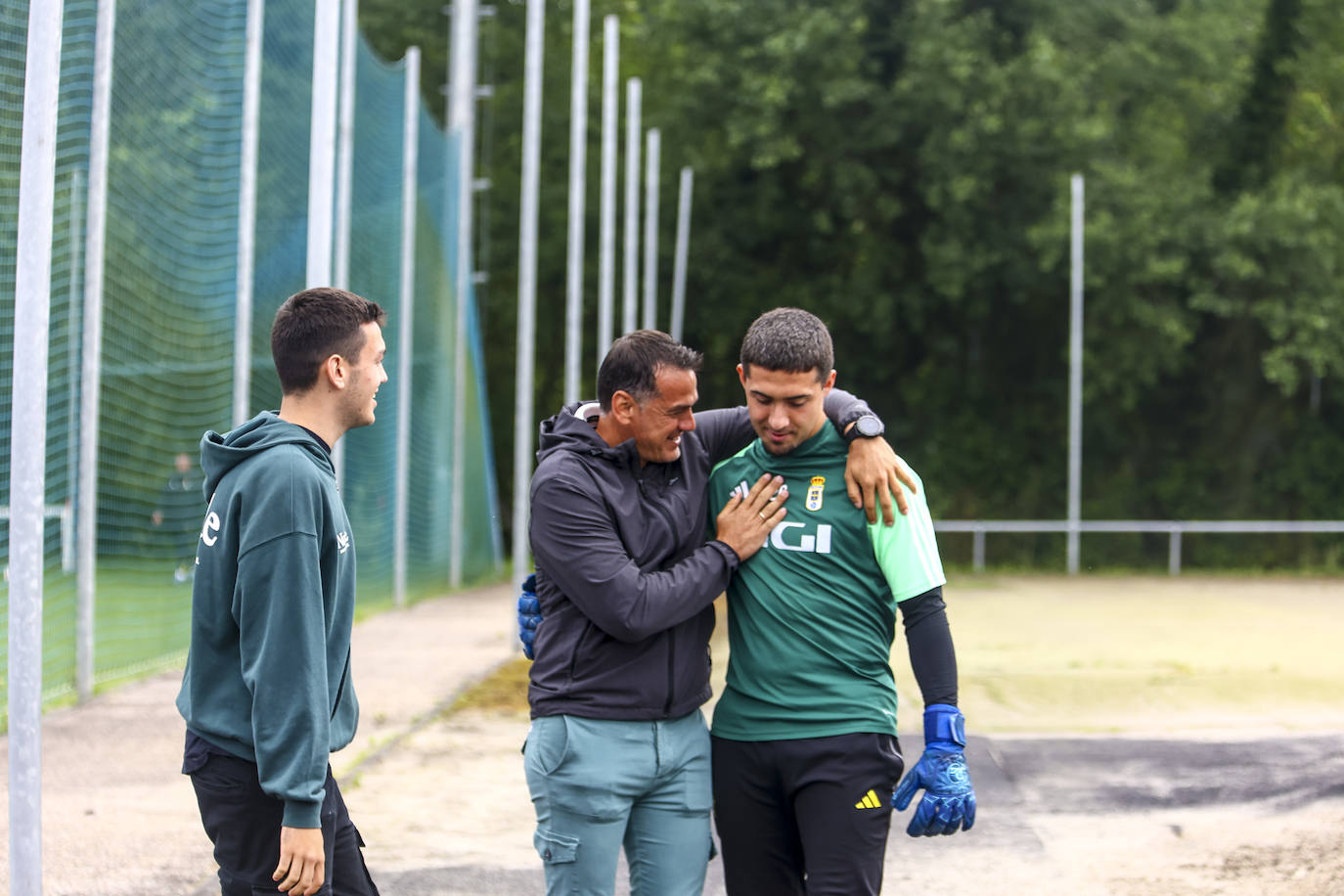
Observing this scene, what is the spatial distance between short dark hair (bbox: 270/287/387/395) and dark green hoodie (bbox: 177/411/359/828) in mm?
112

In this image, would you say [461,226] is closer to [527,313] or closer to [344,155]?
[344,155]

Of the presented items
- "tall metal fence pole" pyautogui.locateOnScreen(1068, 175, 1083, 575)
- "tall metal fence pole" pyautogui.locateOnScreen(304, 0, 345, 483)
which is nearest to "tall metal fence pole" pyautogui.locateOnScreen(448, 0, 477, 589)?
"tall metal fence pole" pyautogui.locateOnScreen(1068, 175, 1083, 575)

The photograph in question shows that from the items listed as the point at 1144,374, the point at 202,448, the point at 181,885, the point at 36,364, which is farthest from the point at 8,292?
the point at 1144,374

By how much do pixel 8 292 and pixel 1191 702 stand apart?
25.8ft

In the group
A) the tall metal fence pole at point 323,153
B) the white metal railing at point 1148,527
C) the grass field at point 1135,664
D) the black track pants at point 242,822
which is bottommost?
the grass field at point 1135,664

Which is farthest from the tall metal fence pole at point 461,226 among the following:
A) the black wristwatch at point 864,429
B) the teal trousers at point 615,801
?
the teal trousers at point 615,801

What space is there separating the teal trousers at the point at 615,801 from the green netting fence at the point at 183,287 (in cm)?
674

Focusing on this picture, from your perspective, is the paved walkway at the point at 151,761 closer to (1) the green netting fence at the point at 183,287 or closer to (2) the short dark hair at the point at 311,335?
(1) the green netting fence at the point at 183,287

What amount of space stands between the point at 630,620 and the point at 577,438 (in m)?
0.46

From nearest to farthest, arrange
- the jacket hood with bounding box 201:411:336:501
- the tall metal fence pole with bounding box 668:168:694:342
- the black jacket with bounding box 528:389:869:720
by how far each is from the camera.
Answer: the jacket hood with bounding box 201:411:336:501 → the black jacket with bounding box 528:389:869:720 → the tall metal fence pole with bounding box 668:168:694:342

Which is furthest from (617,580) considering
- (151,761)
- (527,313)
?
(527,313)

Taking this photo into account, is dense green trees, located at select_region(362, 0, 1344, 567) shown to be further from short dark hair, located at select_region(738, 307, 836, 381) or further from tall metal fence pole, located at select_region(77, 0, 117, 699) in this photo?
short dark hair, located at select_region(738, 307, 836, 381)

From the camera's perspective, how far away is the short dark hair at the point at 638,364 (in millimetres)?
3393

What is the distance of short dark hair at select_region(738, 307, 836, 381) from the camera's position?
3.48m
